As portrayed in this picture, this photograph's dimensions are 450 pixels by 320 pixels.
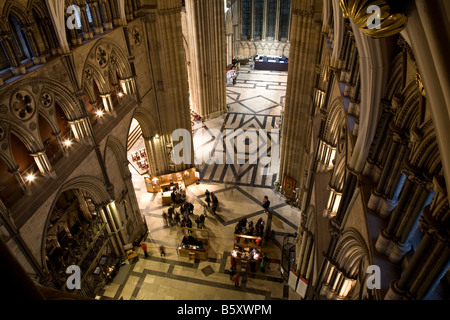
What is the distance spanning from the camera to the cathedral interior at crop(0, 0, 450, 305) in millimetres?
3646

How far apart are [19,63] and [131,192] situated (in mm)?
7541

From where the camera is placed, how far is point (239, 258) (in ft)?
41.9

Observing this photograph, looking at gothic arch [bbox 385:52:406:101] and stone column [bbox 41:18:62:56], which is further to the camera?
stone column [bbox 41:18:62:56]

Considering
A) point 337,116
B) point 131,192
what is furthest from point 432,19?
point 131,192

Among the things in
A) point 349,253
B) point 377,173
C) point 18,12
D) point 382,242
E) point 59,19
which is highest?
point 18,12

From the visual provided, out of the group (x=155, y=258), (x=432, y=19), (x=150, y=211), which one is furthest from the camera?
(x=150, y=211)

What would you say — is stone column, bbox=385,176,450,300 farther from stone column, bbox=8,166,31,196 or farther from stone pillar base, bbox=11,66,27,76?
stone pillar base, bbox=11,66,27,76

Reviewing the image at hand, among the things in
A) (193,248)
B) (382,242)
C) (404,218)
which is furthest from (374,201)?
(193,248)

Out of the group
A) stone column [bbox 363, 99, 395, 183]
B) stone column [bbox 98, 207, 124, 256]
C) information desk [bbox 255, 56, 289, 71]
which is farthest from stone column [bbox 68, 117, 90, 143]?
information desk [bbox 255, 56, 289, 71]

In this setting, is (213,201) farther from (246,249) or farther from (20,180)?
(20,180)

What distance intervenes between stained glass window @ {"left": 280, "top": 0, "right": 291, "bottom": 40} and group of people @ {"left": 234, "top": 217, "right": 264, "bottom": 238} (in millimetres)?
28552

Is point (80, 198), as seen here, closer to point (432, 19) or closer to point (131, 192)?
point (131, 192)

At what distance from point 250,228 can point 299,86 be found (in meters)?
6.87

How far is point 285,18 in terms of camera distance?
35656 mm
